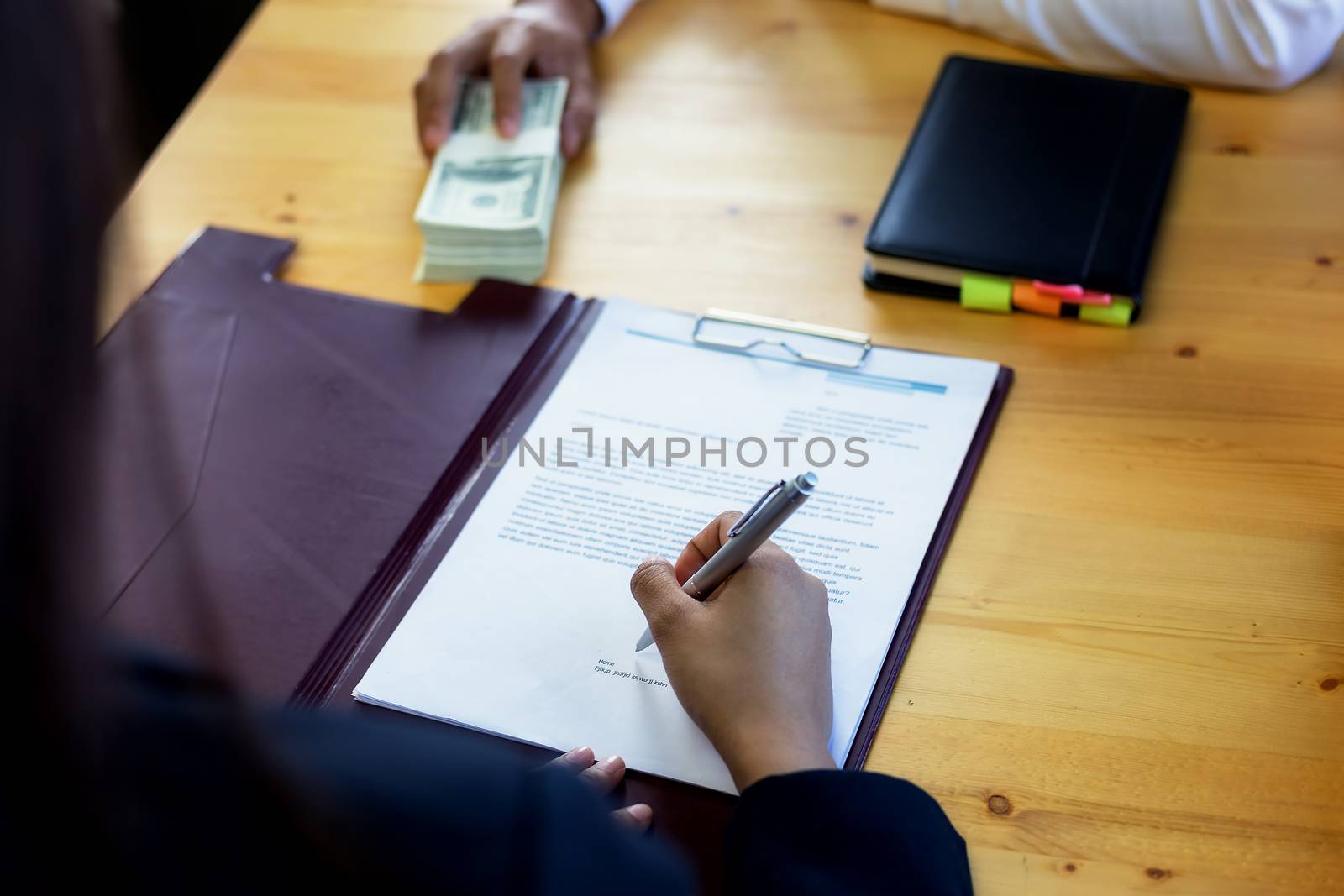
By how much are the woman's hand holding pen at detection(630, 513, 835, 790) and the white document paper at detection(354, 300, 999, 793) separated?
0.09 ft

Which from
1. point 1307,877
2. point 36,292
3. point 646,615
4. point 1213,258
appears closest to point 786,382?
point 646,615

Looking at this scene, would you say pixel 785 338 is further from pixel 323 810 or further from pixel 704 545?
pixel 323 810

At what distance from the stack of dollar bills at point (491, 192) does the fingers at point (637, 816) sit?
1.76 ft

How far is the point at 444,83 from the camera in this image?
48.7 inches

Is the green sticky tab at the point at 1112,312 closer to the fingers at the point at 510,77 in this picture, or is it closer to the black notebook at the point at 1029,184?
the black notebook at the point at 1029,184

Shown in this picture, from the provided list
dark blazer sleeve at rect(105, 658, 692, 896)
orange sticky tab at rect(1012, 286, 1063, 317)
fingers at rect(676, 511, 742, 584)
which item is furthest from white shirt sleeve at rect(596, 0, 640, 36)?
dark blazer sleeve at rect(105, 658, 692, 896)

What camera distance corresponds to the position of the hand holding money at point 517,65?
122 cm

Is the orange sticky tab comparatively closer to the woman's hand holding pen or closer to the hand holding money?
the woman's hand holding pen

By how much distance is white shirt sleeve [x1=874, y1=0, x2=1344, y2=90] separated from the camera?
1.15m

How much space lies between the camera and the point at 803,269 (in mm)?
1082

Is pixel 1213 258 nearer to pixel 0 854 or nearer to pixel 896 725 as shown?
pixel 896 725

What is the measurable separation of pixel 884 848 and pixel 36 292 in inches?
19.8

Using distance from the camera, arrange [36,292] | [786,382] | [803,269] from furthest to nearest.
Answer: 1. [803,269]
2. [786,382]
3. [36,292]

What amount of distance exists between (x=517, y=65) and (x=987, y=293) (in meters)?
0.54
